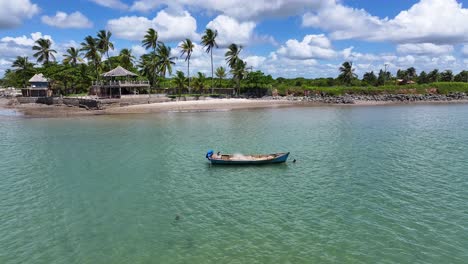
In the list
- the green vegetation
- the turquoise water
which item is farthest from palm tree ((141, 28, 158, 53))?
the turquoise water

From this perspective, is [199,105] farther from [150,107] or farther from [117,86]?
[117,86]

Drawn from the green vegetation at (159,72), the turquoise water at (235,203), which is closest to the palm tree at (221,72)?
the green vegetation at (159,72)

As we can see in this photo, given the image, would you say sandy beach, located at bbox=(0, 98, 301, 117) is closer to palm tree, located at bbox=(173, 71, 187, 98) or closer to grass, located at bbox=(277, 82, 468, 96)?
palm tree, located at bbox=(173, 71, 187, 98)

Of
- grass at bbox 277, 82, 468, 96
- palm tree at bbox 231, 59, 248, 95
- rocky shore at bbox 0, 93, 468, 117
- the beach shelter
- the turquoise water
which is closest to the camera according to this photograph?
the turquoise water

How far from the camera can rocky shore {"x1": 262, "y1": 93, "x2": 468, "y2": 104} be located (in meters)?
95.1

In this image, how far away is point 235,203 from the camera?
19.3 metres

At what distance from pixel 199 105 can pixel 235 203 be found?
197 ft

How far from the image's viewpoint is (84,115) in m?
66.4

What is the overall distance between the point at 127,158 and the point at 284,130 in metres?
21.9

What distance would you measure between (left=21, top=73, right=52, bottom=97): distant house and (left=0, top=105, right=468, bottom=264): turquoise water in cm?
5842

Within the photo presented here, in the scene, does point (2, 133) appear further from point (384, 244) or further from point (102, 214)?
point (384, 244)

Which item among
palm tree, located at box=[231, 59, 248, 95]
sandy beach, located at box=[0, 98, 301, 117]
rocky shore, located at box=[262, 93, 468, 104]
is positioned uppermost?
palm tree, located at box=[231, 59, 248, 95]

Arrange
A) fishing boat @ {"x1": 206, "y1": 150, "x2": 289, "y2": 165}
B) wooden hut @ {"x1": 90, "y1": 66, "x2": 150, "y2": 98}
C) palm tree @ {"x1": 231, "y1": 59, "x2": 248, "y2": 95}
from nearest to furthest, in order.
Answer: fishing boat @ {"x1": 206, "y1": 150, "x2": 289, "y2": 165} → wooden hut @ {"x1": 90, "y1": 66, "x2": 150, "y2": 98} → palm tree @ {"x1": 231, "y1": 59, "x2": 248, "y2": 95}

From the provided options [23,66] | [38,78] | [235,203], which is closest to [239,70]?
[38,78]
